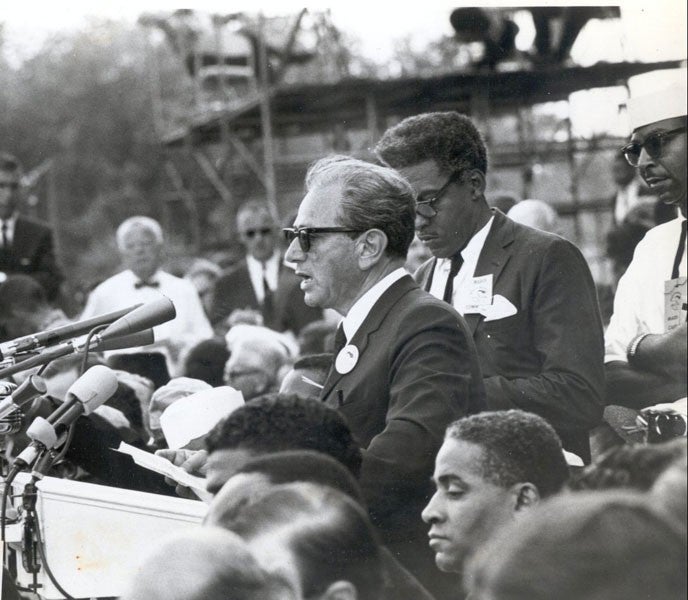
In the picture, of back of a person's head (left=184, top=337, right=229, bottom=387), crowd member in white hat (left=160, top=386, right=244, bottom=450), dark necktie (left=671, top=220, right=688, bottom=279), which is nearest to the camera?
dark necktie (left=671, top=220, right=688, bottom=279)

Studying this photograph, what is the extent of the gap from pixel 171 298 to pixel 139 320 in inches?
94.5

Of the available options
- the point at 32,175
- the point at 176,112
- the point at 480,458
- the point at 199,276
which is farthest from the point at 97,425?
the point at 32,175

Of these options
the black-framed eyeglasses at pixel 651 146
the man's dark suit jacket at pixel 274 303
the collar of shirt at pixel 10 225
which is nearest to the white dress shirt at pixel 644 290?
the black-framed eyeglasses at pixel 651 146

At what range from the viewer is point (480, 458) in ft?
8.18

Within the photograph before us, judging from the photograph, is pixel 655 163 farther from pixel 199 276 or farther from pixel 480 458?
pixel 199 276

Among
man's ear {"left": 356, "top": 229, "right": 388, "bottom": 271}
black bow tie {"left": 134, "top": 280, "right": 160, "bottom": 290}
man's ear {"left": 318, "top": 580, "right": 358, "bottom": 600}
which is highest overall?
man's ear {"left": 356, "top": 229, "right": 388, "bottom": 271}

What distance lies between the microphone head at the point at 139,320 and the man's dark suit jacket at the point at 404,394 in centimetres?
46

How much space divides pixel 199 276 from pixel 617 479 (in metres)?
5.72

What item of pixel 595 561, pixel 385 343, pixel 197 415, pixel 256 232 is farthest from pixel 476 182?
pixel 256 232

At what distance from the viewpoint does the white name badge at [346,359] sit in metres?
2.71

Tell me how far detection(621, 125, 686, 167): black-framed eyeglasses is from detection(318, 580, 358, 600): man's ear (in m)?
1.15

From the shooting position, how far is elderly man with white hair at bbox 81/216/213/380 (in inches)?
199

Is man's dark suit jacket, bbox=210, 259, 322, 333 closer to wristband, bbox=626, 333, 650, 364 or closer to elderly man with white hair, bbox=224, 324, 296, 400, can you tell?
elderly man with white hair, bbox=224, 324, 296, 400

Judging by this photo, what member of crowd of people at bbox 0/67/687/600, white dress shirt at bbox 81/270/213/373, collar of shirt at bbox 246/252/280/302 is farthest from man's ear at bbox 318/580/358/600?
collar of shirt at bbox 246/252/280/302
